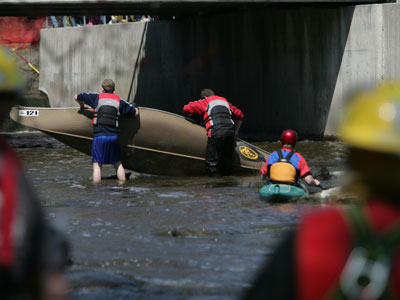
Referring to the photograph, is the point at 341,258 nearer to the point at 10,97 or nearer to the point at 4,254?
the point at 4,254

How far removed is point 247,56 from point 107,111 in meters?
10.9

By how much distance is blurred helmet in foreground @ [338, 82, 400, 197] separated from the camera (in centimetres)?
192

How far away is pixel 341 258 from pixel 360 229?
0.08 metres

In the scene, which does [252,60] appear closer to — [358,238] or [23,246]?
[23,246]

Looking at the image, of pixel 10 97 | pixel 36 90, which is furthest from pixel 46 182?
pixel 36 90

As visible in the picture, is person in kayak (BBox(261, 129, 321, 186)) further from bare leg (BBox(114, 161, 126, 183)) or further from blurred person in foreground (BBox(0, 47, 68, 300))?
blurred person in foreground (BBox(0, 47, 68, 300))

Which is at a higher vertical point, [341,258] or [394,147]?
[394,147]

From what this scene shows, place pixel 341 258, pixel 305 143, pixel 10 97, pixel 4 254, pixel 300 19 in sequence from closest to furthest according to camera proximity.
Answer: pixel 341 258 < pixel 4 254 < pixel 10 97 < pixel 305 143 < pixel 300 19

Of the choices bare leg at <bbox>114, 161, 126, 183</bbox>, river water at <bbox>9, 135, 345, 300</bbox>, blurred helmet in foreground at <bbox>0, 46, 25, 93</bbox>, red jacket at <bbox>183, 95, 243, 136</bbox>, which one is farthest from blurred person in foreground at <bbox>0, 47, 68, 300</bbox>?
red jacket at <bbox>183, 95, 243, 136</bbox>

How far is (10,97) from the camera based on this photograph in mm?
2371

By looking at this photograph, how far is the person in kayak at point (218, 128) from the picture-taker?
1347 centimetres

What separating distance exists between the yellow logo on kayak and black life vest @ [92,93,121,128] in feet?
8.08

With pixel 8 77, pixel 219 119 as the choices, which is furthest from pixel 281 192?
pixel 8 77

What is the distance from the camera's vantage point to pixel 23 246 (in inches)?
84.3
